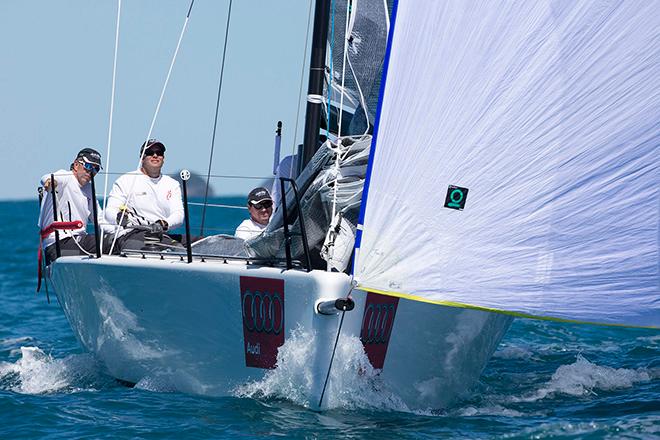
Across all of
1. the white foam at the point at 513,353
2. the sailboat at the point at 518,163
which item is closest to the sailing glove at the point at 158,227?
the sailboat at the point at 518,163

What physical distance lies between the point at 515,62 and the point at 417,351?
202 cm

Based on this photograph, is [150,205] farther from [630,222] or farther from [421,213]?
[630,222]

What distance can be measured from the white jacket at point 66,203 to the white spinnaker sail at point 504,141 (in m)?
3.34

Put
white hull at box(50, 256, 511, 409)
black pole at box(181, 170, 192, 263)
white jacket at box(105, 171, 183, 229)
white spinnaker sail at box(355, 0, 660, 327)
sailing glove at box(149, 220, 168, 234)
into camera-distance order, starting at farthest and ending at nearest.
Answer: white jacket at box(105, 171, 183, 229), sailing glove at box(149, 220, 168, 234), black pole at box(181, 170, 192, 263), white hull at box(50, 256, 511, 409), white spinnaker sail at box(355, 0, 660, 327)

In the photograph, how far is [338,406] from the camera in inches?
246

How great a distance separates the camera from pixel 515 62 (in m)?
5.66

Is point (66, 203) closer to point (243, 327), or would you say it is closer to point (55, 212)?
point (55, 212)

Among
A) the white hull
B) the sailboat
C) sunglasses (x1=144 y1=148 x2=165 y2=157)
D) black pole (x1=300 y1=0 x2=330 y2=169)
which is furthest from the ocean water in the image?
sunglasses (x1=144 y1=148 x2=165 y2=157)

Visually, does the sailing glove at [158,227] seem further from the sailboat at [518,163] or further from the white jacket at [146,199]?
the sailboat at [518,163]

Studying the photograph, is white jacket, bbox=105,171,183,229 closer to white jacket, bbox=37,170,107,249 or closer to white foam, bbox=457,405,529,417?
white jacket, bbox=37,170,107,249

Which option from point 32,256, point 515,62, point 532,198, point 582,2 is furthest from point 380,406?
point 32,256

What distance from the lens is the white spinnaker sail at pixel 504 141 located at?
563cm

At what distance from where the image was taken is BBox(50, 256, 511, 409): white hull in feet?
20.1

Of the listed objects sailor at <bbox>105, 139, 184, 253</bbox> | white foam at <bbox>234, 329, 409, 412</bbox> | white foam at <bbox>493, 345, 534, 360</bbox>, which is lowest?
white foam at <bbox>493, 345, 534, 360</bbox>
